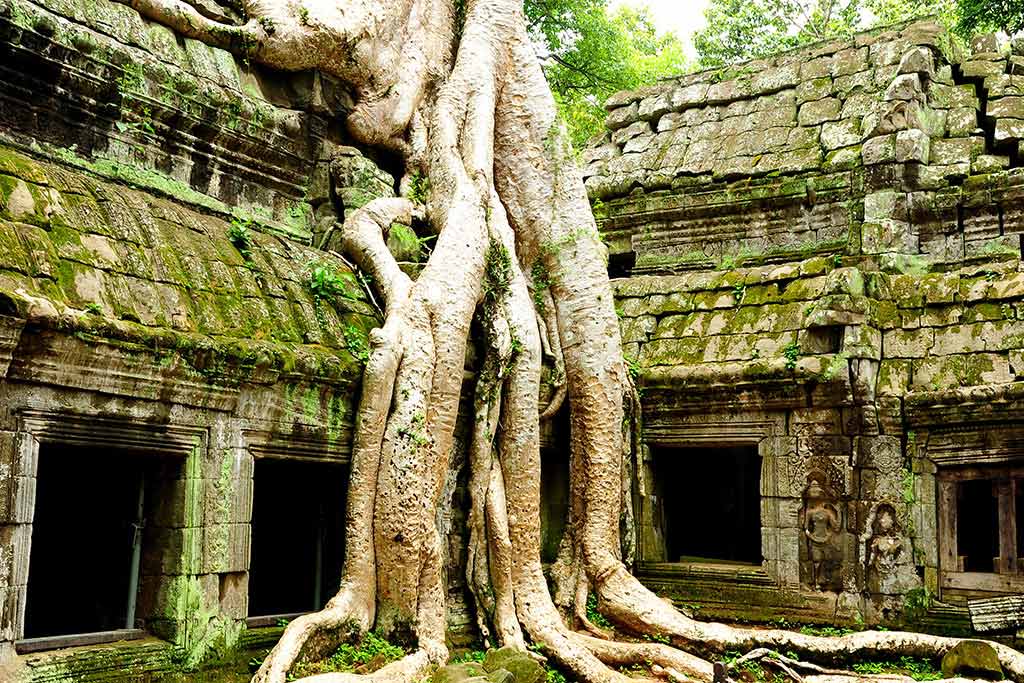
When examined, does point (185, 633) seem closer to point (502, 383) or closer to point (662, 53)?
point (502, 383)

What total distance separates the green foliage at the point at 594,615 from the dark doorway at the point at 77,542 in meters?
3.31

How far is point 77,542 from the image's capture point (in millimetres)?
7809

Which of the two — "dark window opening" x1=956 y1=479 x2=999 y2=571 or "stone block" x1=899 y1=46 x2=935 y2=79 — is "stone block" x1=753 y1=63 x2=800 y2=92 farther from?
"dark window opening" x1=956 y1=479 x2=999 y2=571

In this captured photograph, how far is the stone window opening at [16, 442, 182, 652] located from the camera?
6348 mm

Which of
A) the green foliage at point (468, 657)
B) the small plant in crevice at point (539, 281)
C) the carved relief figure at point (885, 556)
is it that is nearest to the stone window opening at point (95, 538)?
the green foliage at point (468, 657)

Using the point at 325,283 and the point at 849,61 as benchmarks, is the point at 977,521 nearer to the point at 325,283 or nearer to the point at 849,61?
the point at 849,61

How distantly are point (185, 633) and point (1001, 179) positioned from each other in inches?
269

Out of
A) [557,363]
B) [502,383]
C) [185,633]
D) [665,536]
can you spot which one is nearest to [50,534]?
[185,633]

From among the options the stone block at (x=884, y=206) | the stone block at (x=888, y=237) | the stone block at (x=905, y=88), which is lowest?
the stone block at (x=888, y=237)

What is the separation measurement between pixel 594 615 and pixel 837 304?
2927 mm

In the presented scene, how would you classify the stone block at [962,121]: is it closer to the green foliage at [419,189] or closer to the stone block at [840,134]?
the stone block at [840,134]

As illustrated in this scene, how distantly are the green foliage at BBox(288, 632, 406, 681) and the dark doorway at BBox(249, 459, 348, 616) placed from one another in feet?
2.50

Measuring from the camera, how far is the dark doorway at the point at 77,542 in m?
6.93

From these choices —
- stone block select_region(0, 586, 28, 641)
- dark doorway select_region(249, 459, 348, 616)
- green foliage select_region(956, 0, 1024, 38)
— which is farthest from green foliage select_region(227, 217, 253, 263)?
green foliage select_region(956, 0, 1024, 38)
